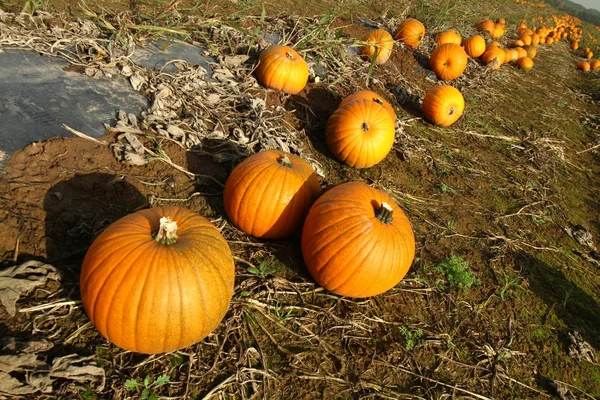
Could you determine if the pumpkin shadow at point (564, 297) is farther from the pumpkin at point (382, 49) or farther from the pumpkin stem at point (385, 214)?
the pumpkin at point (382, 49)

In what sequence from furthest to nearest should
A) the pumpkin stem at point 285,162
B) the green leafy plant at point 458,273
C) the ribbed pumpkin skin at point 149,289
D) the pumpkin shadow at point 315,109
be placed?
the pumpkin shadow at point 315,109 → the green leafy plant at point 458,273 → the pumpkin stem at point 285,162 → the ribbed pumpkin skin at point 149,289

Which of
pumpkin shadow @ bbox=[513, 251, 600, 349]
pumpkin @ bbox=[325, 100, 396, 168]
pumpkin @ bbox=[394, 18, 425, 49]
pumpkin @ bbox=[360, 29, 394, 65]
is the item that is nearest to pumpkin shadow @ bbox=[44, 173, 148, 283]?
pumpkin @ bbox=[325, 100, 396, 168]

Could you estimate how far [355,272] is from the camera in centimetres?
294

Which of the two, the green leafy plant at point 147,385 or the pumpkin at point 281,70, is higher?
the pumpkin at point 281,70

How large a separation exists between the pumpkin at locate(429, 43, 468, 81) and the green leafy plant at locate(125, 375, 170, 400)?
792 cm

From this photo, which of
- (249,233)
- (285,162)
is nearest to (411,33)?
(285,162)

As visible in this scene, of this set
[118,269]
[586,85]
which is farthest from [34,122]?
[586,85]

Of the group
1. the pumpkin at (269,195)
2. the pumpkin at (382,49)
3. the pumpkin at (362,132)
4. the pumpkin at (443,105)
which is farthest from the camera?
the pumpkin at (382,49)

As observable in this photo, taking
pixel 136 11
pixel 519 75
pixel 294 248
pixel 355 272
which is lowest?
pixel 294 248

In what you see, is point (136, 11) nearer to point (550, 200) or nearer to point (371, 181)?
point (371, 181)

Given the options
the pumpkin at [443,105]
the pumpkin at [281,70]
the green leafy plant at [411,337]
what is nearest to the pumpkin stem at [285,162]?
the green leafy plant at [411,337]

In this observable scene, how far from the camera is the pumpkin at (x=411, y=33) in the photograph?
28.2 ft

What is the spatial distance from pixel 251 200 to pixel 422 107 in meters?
4.44

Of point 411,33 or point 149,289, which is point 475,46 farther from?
point 149,289
